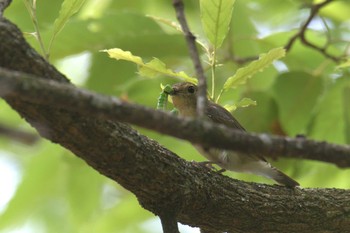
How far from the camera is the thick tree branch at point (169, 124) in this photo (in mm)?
1560

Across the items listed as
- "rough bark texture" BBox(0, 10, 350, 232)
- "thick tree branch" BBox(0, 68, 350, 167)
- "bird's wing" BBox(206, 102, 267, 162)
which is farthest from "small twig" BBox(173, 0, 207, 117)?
"bird's wing" BBox(206, 102, 267, 162)

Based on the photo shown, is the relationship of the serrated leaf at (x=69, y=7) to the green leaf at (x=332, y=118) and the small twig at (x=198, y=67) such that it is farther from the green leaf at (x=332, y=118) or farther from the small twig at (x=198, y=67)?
the green leaf at (x=332, y=118)

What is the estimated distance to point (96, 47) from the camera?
12.0 feet

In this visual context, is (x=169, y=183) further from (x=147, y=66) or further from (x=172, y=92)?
(x=172, y=92)

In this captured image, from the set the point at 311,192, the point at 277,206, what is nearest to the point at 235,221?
the point at 277,206

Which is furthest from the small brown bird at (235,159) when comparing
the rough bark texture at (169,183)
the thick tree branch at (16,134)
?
the thick tree branch at (16,134)

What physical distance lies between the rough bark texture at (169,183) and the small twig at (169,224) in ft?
0.05

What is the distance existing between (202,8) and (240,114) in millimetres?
1185

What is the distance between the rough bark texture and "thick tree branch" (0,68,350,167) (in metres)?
0.54

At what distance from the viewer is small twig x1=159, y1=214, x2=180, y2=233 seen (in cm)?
252

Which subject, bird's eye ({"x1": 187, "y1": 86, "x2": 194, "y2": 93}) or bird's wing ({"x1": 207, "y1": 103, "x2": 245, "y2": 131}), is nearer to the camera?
bird's wing ({"x1": 207, "y1": 103, "x2": 245, "y2": 131})

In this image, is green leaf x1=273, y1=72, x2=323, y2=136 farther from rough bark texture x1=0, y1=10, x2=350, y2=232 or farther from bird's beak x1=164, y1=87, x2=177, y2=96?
rough bark texture x1=0, y1=10, x2=350, y2=232

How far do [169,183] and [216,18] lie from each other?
66 cm

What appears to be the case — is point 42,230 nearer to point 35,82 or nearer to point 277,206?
point 277,206
